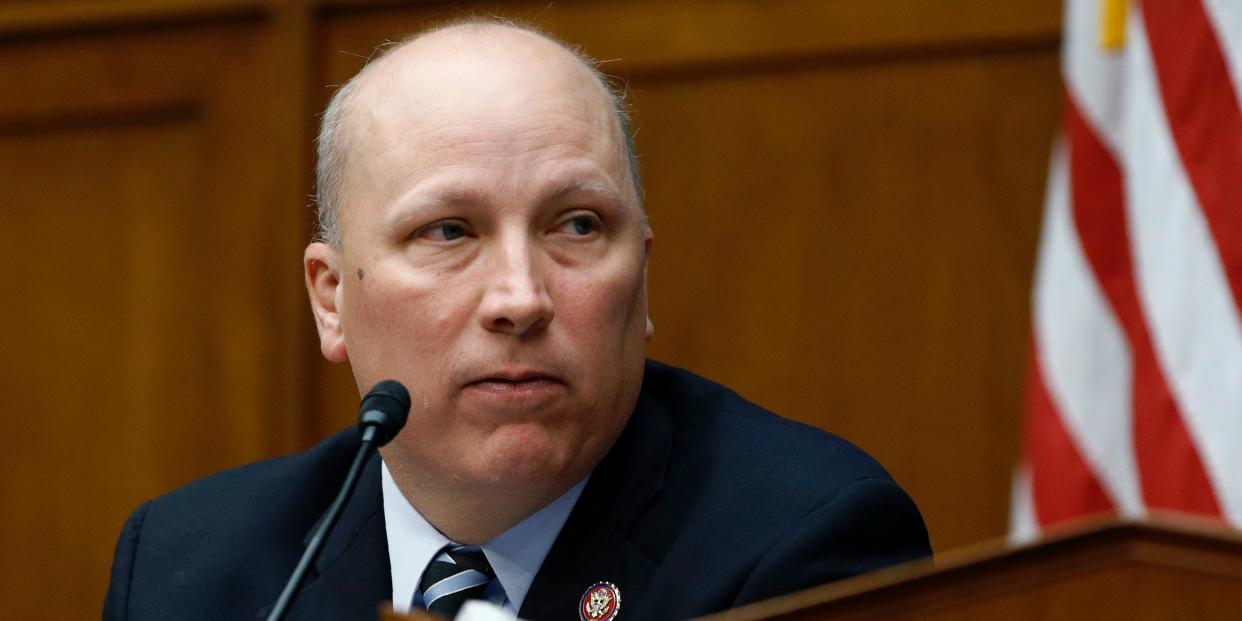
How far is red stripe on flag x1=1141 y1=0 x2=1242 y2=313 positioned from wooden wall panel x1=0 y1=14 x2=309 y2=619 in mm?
2005

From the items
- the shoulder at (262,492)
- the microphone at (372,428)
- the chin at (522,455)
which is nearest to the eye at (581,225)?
the chin at (522,455)

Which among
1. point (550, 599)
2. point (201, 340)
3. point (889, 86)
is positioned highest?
point (889, 86)

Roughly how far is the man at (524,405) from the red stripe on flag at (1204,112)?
94 centimetres

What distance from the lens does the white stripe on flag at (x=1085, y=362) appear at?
2.86 metres

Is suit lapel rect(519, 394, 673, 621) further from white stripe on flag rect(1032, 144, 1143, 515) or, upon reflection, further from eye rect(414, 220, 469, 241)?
white stripe on flag rect(1032, 144, 1143, 515)

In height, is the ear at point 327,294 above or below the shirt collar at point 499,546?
above

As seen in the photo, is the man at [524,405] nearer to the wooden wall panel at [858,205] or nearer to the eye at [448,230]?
the eye at [448,230]

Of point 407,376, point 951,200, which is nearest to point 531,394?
point 407,376

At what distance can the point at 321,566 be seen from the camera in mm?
2307

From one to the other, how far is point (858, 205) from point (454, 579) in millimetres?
1571

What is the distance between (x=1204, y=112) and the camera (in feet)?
8.95

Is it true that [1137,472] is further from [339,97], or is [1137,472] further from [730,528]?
[339,97]

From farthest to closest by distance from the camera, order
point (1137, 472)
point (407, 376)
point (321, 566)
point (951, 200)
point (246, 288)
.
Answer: point (246, 288), point (951, 200), point (1137, 472), point (321, 566), point (407, 376)

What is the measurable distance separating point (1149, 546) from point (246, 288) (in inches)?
118
